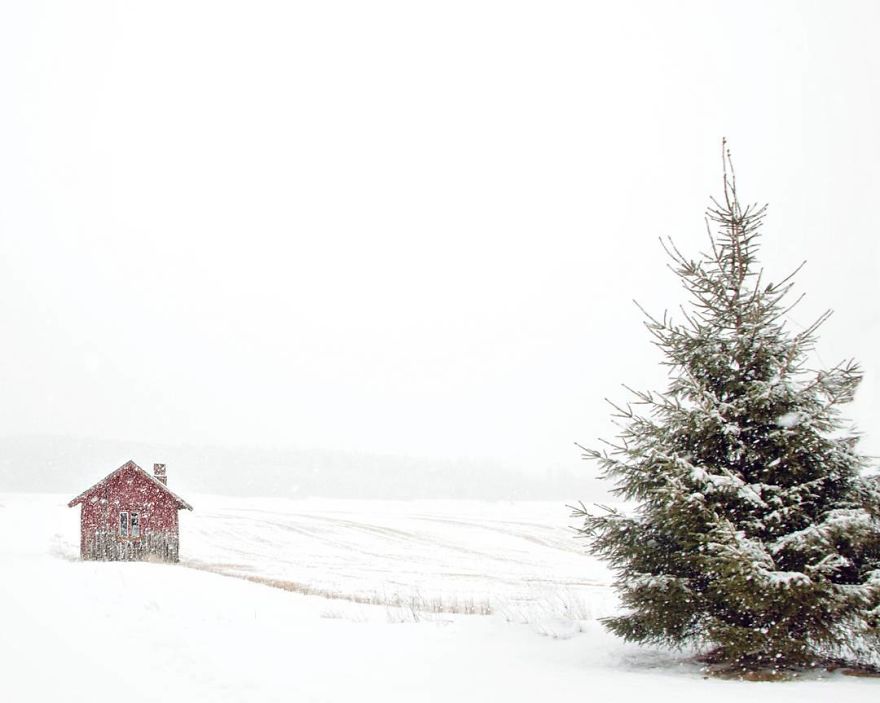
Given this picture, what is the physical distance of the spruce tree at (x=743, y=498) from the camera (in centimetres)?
821

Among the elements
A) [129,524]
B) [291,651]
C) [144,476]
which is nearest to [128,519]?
[129,524]

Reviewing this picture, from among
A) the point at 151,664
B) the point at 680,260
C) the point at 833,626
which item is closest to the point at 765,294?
the point at 680,260

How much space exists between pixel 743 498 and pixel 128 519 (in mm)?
31755

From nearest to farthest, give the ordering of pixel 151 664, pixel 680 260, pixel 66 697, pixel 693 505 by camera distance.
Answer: pixel 66 697 → pixel 693 505 → pixel 151 664 → pixel 680 260

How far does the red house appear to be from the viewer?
3331 centimetres

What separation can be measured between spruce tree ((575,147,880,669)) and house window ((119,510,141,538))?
2929 centimetres

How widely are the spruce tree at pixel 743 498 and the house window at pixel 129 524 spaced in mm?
29287

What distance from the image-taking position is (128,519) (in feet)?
111

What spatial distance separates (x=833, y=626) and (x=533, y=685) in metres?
3.57

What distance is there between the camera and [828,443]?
8953mm

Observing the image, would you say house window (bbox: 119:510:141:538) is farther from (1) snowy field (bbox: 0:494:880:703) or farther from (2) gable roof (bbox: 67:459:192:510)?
(1) snowy field (bbox: 0:494:880:703)

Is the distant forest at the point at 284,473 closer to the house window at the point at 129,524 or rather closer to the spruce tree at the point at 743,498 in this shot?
the house window at the point at 129,524

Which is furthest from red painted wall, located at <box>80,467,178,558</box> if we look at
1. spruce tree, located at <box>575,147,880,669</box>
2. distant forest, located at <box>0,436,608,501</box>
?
distant forest, located at <box>0,436,608,501</box>

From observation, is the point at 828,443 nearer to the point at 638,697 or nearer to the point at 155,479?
the point at 638,697
